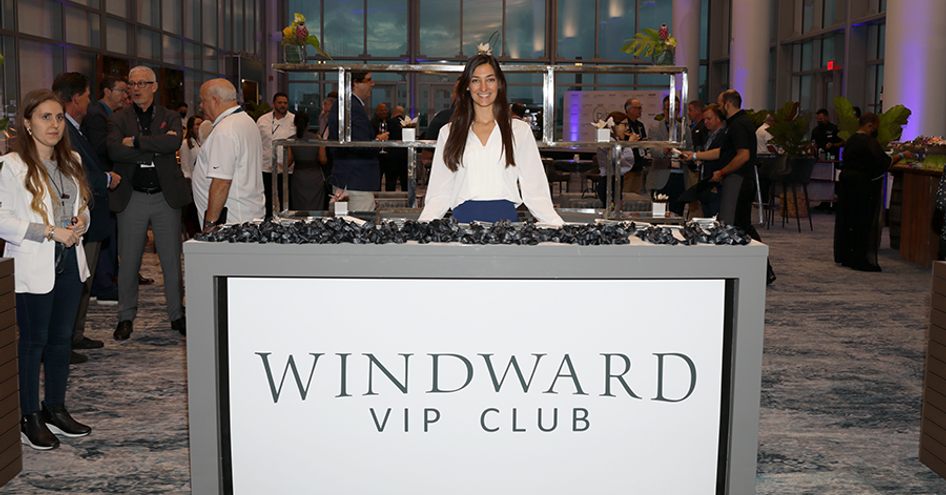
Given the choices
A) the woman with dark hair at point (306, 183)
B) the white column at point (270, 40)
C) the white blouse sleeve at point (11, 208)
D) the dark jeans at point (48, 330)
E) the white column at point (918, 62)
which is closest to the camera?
the white blouse sleeve at point (11, 208)

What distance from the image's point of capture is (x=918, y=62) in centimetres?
1388

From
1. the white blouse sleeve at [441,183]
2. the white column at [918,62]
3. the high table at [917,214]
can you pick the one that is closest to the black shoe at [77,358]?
the white blouse sleeve at [441,183]

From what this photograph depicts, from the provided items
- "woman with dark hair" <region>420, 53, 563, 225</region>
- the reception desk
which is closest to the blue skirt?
"woman with dark hair" <region>420, 53, 563, 225</region>

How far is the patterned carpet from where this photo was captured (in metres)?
3.98

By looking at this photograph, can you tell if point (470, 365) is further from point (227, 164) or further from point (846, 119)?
point (846, 119)

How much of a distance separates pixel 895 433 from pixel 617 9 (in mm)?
23904

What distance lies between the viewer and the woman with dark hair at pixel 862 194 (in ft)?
31.7

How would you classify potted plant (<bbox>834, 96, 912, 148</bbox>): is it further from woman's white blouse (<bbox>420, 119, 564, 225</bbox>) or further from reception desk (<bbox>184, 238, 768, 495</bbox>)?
reception desk (<bbox>184, 238, 768, 495</bbox>)

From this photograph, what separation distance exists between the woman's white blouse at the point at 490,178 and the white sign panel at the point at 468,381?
1.33 m

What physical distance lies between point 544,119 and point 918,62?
957 centimetres

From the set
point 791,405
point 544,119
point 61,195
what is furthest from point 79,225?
point 791,405

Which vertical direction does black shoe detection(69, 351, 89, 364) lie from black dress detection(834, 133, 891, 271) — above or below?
below

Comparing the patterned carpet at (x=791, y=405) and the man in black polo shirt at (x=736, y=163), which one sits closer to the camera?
the patterned carpet at (x=791, y=405)

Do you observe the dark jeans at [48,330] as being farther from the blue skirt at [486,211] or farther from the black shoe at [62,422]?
the blue skirt at [486,211]
